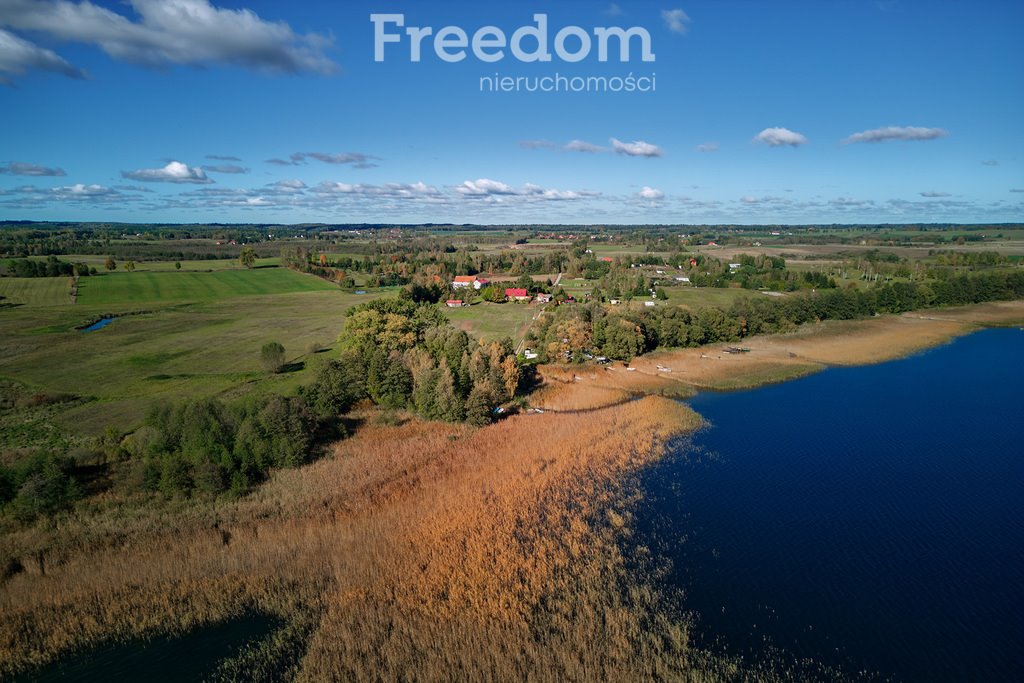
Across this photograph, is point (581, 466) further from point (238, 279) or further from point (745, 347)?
point (238, 279)

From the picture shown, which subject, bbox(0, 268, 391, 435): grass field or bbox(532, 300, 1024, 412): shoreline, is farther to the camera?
bbox(532, 300, 1024, 412): shoreline

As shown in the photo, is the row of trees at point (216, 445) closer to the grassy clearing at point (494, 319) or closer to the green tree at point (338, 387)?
the green tree at point (338, 387)

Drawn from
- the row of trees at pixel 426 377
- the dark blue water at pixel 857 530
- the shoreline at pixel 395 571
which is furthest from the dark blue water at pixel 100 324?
the dark blue water at pixel 857 530

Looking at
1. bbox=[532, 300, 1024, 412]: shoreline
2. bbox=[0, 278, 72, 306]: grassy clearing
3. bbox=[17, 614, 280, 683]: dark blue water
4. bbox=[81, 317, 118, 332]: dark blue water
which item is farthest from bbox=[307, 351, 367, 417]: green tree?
bbox=[0, 278, 72, 306]: grassy clearing

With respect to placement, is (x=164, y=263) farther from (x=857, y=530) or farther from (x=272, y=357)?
(x=857, y=530)

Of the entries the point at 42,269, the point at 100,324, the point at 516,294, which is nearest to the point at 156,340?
the point at 100,324

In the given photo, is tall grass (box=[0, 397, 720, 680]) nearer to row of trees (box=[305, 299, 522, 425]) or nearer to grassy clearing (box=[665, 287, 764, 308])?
row of trees (box=[305, 299, 522, 425])
